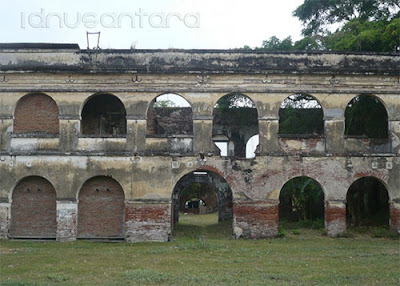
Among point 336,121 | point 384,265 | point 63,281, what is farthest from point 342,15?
point 63,281

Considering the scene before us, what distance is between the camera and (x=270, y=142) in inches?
671

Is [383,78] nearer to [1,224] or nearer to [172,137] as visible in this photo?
[172,137]

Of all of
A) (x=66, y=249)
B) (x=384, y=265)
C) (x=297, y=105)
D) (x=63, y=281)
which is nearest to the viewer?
(x=63, y=281)

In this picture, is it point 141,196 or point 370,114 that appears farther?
point 370,114

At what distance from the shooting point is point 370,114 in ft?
63.0

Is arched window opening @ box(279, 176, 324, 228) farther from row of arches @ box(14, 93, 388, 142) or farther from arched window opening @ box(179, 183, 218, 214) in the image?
arched window opening @ box(179, 183, 218, 214)

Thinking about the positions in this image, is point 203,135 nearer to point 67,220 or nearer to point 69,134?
point 69,134

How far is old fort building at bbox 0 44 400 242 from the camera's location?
16781 millimetres

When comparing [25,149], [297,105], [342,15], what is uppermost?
[342,15]

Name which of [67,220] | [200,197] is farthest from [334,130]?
[200,197]

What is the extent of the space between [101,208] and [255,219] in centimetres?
562

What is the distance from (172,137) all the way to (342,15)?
38.3 ft

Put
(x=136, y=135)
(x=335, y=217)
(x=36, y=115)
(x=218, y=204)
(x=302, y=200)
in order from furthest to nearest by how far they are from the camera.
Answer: (x=218, y=204)
(x=302, y=200)
(x=36, y=115)
(x=136, y=135)
(x=335, y=217)

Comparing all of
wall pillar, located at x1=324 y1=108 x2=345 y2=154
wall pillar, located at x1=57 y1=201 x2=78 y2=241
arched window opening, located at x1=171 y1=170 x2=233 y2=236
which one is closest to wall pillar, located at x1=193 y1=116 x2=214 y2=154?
arched window opening, located at x1=171 y1=170 x2=233 y2=236
